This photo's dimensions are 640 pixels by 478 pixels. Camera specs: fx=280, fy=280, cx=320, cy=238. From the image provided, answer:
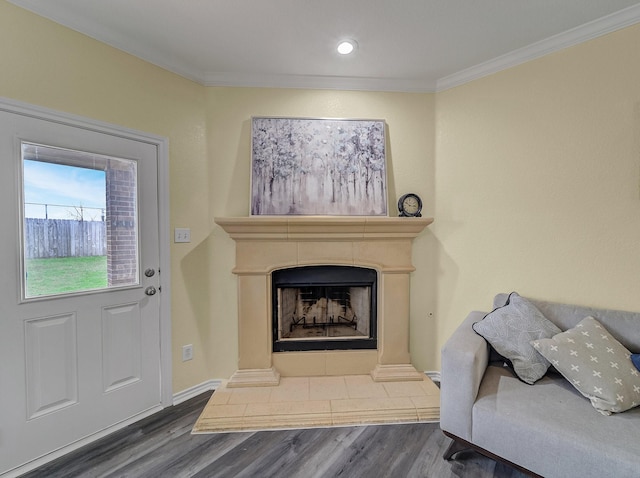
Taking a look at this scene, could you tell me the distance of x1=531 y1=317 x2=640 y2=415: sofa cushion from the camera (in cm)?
134

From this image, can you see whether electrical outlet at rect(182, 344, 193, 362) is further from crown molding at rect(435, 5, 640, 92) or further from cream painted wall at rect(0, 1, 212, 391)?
crown molding at rect(435, 5, 640, 92)

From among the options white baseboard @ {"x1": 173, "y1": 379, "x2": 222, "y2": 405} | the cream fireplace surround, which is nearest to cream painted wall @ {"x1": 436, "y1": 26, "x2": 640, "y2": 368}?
the cream fireplace surround

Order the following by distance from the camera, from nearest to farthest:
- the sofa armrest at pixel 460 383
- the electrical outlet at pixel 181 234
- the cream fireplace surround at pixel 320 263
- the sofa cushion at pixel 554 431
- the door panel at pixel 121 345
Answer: the sofa cushion at pixel 554 431 → the sofa armrest at pixel 460 383 → the door panel at pixel 121 345 → the electrical outlet at pixel 181 234 → the cream fireplace surround at pixel 320 263

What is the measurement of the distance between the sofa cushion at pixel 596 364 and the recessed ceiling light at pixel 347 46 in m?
2.19

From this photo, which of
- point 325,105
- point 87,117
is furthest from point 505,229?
point 87,117

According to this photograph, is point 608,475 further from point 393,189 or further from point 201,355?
point 201,355

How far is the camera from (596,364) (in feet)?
4.67

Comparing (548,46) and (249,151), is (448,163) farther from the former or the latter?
(249,151)

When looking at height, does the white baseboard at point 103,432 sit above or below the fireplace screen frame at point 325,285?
below

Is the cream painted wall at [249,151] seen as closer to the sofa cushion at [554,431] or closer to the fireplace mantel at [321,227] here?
the fireplace mantel at [321,227]

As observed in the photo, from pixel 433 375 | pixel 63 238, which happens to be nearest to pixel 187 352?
pixel 63 238

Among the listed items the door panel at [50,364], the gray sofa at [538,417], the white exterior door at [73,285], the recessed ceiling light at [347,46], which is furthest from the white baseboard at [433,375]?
the recessed ceiling light at [347,46]

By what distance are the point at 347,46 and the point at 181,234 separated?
71.3 inches

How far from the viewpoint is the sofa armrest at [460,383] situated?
1.47 meters
